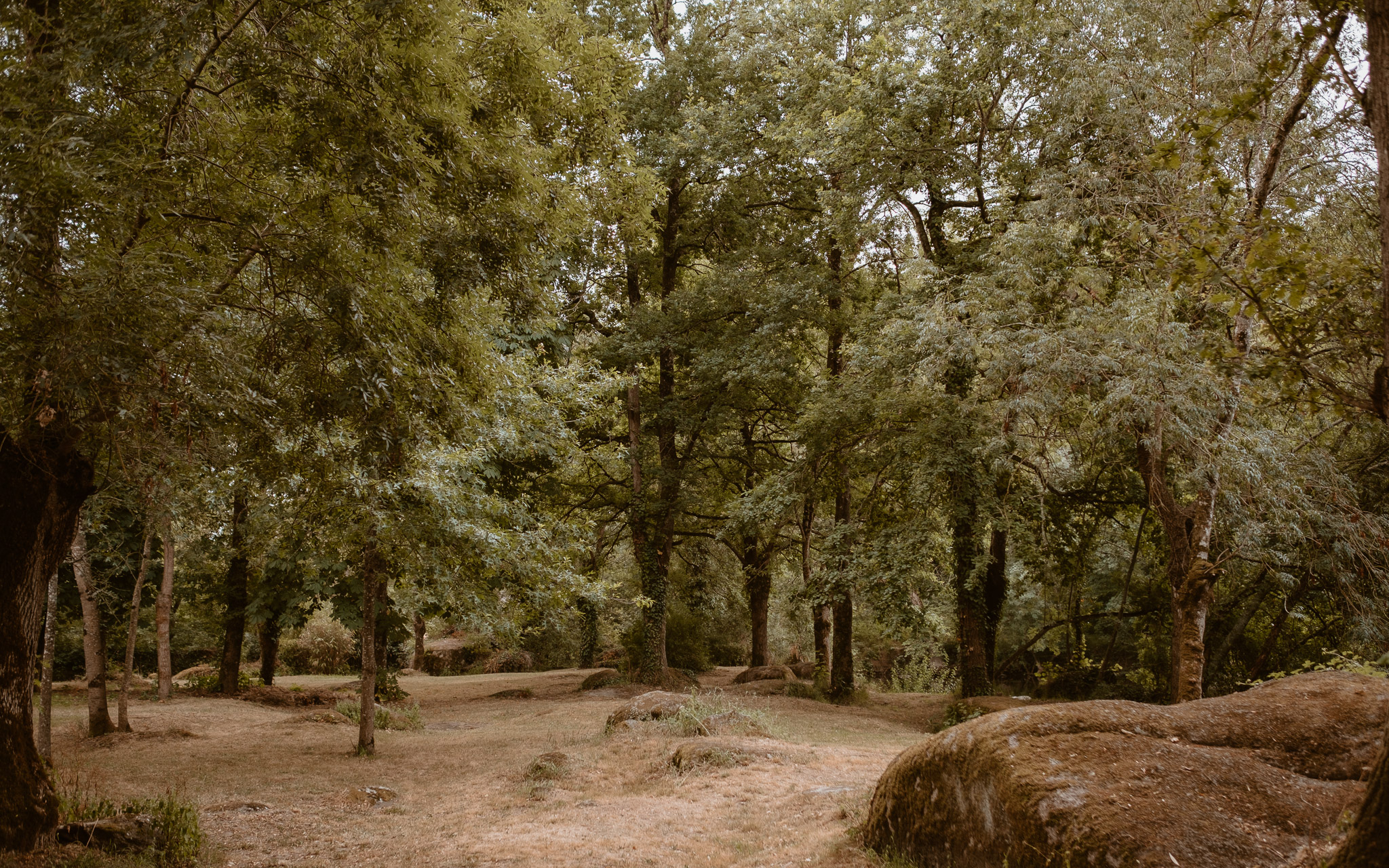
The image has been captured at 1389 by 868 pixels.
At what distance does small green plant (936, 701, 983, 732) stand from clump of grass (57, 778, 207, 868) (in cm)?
1127

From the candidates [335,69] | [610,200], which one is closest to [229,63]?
[335,69]

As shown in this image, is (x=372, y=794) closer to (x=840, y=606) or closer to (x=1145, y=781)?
(x=1145, y=781)

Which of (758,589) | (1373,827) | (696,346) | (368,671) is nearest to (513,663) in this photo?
(758,589)

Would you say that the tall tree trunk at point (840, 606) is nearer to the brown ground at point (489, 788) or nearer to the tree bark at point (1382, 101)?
the brown ground at point (489, 788)

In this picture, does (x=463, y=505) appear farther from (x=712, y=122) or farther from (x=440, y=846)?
(x=712, y=122)

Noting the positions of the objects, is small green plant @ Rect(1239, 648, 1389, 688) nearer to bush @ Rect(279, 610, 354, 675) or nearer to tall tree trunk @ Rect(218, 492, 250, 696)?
tall tree trunk @ Rect(218, 492, 250, 696)

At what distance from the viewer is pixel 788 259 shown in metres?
19.4

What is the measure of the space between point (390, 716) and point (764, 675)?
9647mm

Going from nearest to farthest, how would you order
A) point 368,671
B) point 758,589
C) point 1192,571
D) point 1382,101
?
1. point 1382,101
2. point 1192,571
3. point 368,671
4. point 758,589

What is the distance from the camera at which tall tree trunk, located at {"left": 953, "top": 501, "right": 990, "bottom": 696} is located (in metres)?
15.7

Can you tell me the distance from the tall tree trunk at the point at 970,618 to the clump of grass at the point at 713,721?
5.82 metres

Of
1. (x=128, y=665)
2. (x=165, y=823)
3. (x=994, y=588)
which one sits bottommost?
(x=165, y=823)

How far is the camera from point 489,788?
9.39m

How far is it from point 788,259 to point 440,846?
15.3m
